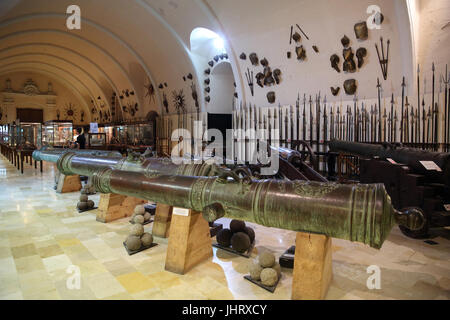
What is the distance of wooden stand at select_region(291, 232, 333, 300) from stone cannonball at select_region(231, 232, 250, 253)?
91 centimetres

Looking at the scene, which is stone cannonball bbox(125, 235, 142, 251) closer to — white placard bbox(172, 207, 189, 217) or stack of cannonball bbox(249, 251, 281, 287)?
white placard bbox(172, 207, 189, 217)

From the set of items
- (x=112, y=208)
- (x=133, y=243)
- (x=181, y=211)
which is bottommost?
(x=133, y=243)

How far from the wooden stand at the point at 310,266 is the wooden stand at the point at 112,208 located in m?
2.87

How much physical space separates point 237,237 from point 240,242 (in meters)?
0.06

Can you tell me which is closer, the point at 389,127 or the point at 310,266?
the point at 310,266

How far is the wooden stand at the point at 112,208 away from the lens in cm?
410

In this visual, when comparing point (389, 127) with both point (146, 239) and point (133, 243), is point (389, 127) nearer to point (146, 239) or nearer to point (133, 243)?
point (146, 239)

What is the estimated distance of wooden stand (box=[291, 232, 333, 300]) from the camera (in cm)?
198

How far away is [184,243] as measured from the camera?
8.38 feet

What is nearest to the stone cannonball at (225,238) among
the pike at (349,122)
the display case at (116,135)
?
the pike at (349,122)

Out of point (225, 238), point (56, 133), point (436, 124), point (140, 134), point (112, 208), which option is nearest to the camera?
point (225, 238)

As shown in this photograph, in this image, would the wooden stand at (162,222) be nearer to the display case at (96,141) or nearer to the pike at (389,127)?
the pike at (389,127)

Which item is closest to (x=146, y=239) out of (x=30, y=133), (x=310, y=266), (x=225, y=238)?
(x=225, y=238)

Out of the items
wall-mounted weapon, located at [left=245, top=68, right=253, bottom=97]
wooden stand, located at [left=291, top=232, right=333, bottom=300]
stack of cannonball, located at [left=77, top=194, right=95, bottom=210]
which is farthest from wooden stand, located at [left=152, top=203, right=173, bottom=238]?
wall-mounted weapon, located at [left=245, top=68, right=253, bottom=97]
